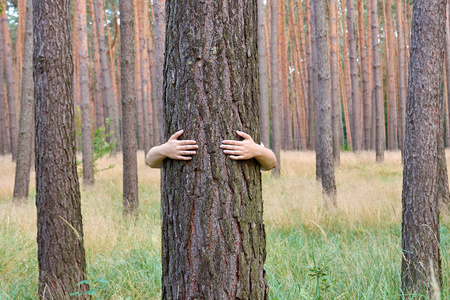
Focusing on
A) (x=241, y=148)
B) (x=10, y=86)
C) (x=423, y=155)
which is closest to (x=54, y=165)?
(x=241, y=148)

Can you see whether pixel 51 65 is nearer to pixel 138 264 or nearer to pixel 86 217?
pixel 138 264

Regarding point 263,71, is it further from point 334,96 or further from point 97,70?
point 97,70

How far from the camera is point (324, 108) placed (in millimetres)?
6684

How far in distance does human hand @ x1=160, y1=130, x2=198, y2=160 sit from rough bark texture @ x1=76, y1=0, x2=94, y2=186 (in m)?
7.75

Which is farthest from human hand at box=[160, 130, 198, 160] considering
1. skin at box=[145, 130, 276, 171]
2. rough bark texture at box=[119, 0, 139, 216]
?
rough bark texture at box=[119, 0, 139, 216]

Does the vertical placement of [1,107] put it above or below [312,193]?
above

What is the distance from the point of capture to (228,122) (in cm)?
182

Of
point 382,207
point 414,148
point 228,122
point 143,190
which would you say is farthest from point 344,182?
point 228,122

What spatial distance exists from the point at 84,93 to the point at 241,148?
839cm

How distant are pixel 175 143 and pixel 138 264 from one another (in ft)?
7.98

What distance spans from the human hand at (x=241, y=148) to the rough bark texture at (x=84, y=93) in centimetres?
787

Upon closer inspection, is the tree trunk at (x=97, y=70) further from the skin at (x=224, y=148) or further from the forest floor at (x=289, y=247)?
the skin at (x=224, y=148)

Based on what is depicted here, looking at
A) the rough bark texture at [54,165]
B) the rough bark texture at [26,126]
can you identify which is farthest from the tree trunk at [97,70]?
the rough bark texture at [54,165]

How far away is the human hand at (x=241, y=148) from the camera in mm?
1791
